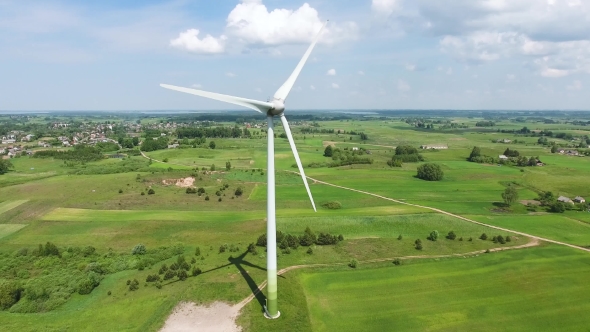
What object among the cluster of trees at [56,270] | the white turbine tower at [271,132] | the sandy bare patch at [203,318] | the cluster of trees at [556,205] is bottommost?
the cluster of trees at [56,270]

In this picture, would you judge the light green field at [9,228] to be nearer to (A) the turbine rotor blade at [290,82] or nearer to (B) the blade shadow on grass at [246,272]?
(B) the blade shadow on grass at [246,272]

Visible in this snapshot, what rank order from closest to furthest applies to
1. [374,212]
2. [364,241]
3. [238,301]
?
[238,301]
[364,241]
[374,212]

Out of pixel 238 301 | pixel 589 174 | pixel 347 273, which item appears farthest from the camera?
pixel 589 174

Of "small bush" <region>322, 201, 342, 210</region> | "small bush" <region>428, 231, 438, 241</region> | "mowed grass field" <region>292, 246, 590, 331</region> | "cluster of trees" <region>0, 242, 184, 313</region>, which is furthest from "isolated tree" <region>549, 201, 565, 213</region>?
"cluster of trees" <region>0, 242, 184, 313</region>

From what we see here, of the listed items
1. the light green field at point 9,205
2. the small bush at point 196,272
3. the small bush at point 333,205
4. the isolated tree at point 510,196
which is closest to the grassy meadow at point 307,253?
the light green field at point 9,205

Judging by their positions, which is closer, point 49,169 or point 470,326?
point 470,326

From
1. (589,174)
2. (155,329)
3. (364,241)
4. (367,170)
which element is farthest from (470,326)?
(589,174)

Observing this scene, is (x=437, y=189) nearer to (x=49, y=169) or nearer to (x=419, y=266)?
(x=419, y=266)

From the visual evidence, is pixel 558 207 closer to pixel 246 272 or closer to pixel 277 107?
pixel 246 272
